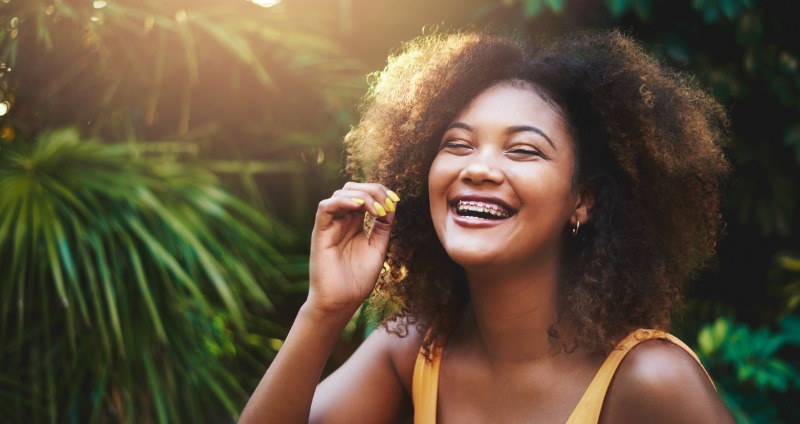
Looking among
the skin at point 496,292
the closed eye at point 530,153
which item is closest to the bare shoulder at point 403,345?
the skin at point 496,292

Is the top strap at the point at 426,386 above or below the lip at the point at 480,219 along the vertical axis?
below

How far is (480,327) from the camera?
6.81ft

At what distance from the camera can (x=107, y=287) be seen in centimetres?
287

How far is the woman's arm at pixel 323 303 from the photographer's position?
1.95m

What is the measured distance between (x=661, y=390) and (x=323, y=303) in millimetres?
745

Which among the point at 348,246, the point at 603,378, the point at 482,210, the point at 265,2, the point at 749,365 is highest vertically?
the point at 265,2

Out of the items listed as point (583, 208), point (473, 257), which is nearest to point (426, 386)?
point (473, 257)

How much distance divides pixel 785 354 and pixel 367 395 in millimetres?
2082

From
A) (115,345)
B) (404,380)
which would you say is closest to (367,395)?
(404,380)

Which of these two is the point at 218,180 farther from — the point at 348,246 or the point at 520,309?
the point at 520,309

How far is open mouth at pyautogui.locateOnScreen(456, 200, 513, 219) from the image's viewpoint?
6.00 feet

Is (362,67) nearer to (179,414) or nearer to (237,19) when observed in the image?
(237,19)

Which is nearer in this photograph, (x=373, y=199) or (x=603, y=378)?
(x=603, y=378)

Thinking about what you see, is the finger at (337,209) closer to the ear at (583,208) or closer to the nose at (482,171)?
the nose at (482,171)
